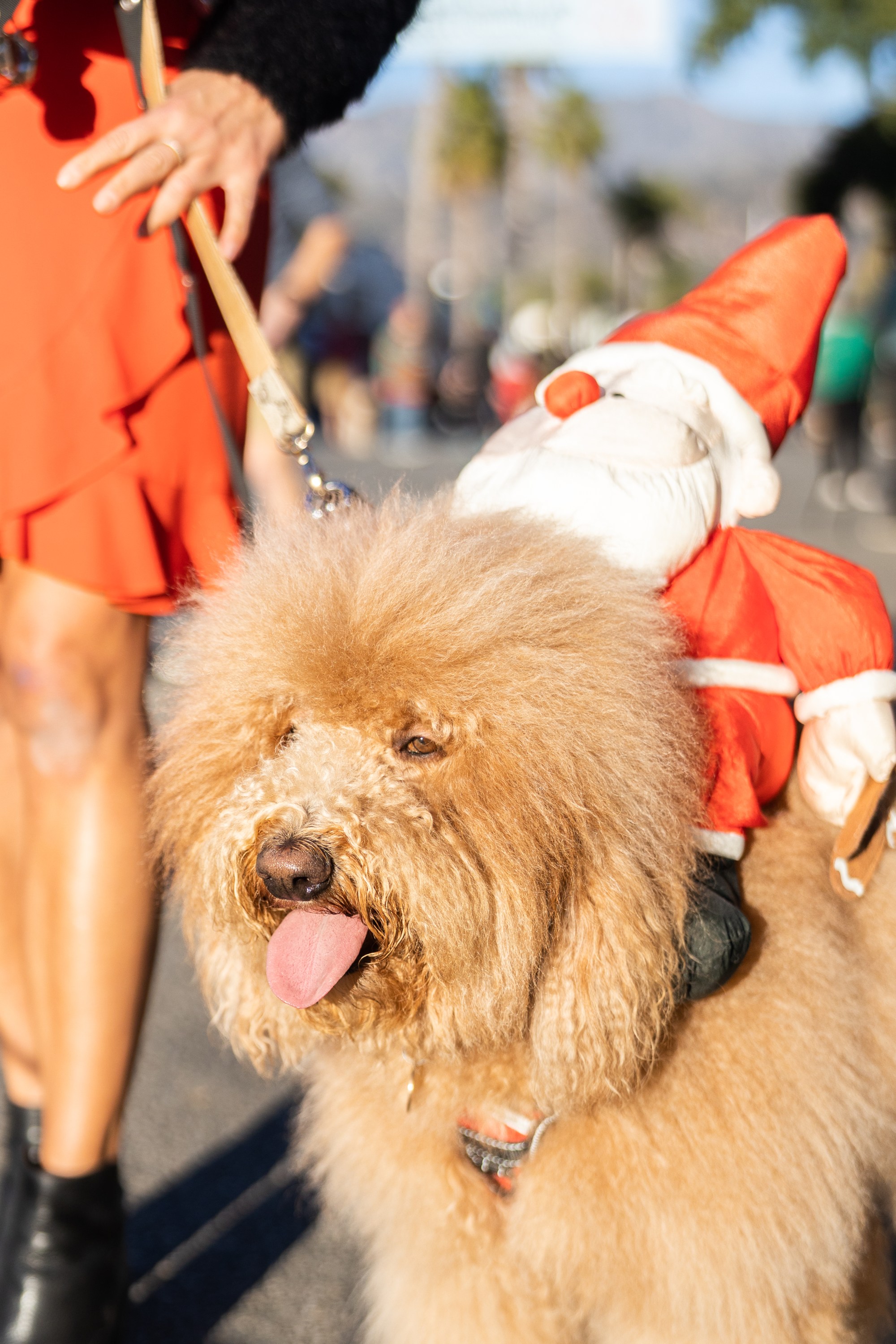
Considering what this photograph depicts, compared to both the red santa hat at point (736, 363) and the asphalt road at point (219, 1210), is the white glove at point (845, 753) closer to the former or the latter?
the red santa hat at point (736, 363)

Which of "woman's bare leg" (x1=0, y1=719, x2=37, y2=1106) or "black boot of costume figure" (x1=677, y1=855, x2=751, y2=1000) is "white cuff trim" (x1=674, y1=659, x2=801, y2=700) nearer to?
"black boot of costume figure" (x1=677, y1=855, x2=751, y2=1000)

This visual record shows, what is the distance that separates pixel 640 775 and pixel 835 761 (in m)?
0.38

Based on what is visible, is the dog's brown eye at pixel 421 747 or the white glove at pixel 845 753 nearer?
the dog's brown eye at pixel 421 747

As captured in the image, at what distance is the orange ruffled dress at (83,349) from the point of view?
1.70 m

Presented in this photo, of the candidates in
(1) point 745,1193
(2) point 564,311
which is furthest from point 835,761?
(2) point 564,311

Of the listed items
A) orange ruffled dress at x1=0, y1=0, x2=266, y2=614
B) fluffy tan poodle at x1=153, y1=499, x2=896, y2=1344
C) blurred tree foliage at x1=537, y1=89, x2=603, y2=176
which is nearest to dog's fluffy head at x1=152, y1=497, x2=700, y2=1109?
fluffy tan poodle at x1=153, y1=499, x2=896, y2=1344

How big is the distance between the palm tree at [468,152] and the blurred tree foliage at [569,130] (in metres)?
4.71

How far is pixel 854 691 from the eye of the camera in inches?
64.3

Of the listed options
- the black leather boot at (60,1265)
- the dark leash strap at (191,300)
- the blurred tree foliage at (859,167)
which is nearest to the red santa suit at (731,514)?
the dark leash strap at (191,300)

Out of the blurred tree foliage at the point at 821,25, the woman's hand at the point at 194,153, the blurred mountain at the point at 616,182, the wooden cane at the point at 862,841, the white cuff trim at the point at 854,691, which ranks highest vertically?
the woman's hand at the point at 194,153

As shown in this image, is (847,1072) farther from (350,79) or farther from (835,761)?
(350,79)

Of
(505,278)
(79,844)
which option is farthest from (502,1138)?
(505,278)

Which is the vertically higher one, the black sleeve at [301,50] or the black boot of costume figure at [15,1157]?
the black sleeve at [301,50]

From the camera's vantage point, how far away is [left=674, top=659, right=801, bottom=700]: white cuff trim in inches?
62.2
